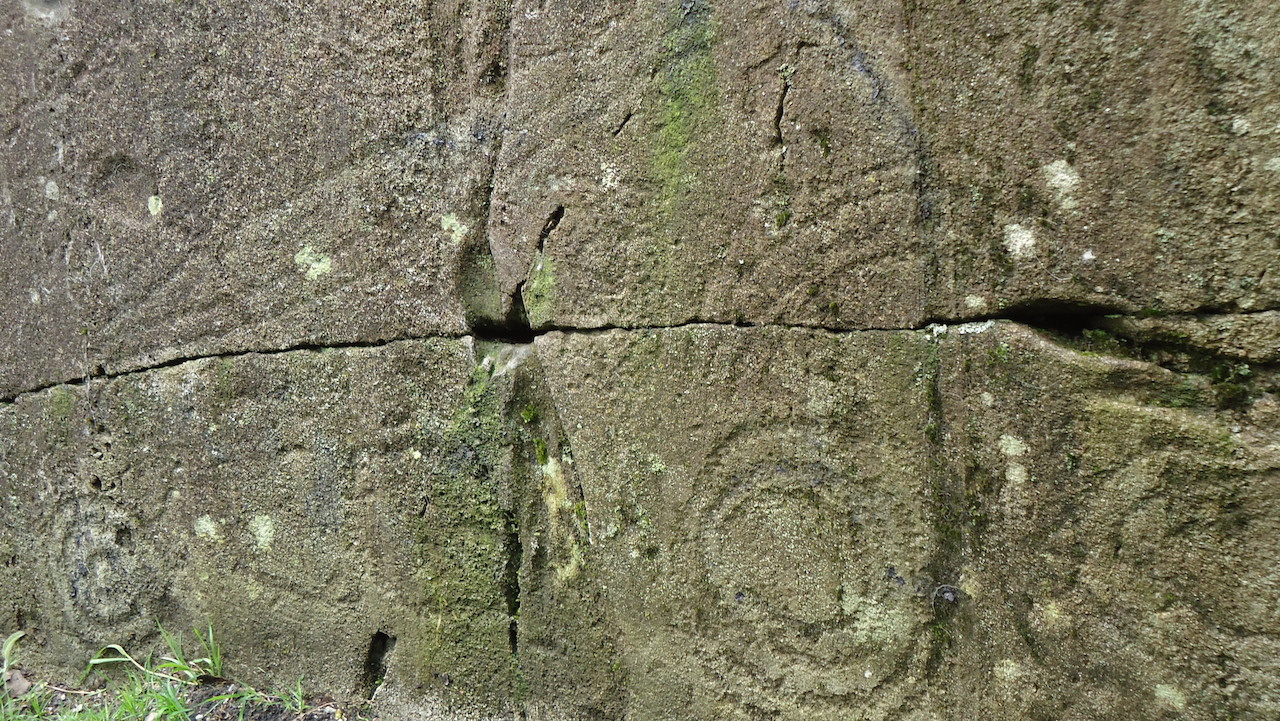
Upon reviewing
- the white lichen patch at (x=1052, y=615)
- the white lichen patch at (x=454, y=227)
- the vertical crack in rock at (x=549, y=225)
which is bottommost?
the white lichen patch at (x=1052, y=615)

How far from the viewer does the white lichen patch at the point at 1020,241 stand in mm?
1121

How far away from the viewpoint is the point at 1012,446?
1.15 metres

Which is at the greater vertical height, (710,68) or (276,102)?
(276,102)

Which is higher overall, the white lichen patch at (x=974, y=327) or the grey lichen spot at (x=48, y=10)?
the grey lichen spot at (x=48, y=10)

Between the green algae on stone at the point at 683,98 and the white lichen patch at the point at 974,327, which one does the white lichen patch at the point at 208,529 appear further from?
the white lichen patch at the point at 974,327

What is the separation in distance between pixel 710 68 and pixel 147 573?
1.86m

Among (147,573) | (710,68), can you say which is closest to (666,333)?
(710,68)

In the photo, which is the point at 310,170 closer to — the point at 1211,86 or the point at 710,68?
the point at 710,68

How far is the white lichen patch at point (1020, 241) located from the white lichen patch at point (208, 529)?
1.79 metres

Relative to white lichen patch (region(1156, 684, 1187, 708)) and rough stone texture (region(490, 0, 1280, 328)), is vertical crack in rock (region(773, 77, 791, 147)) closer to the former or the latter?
rough stone texture (region(490, 0, 1280, 328))

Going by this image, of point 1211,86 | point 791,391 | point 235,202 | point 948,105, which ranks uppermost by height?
point 235,202

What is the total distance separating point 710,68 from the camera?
1.33 m

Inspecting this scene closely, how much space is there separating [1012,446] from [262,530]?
159cm

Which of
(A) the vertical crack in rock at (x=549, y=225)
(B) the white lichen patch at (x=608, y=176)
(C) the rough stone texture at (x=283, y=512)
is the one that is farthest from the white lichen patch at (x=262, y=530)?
(B) the white lichen patch at (x=608, y=176)
